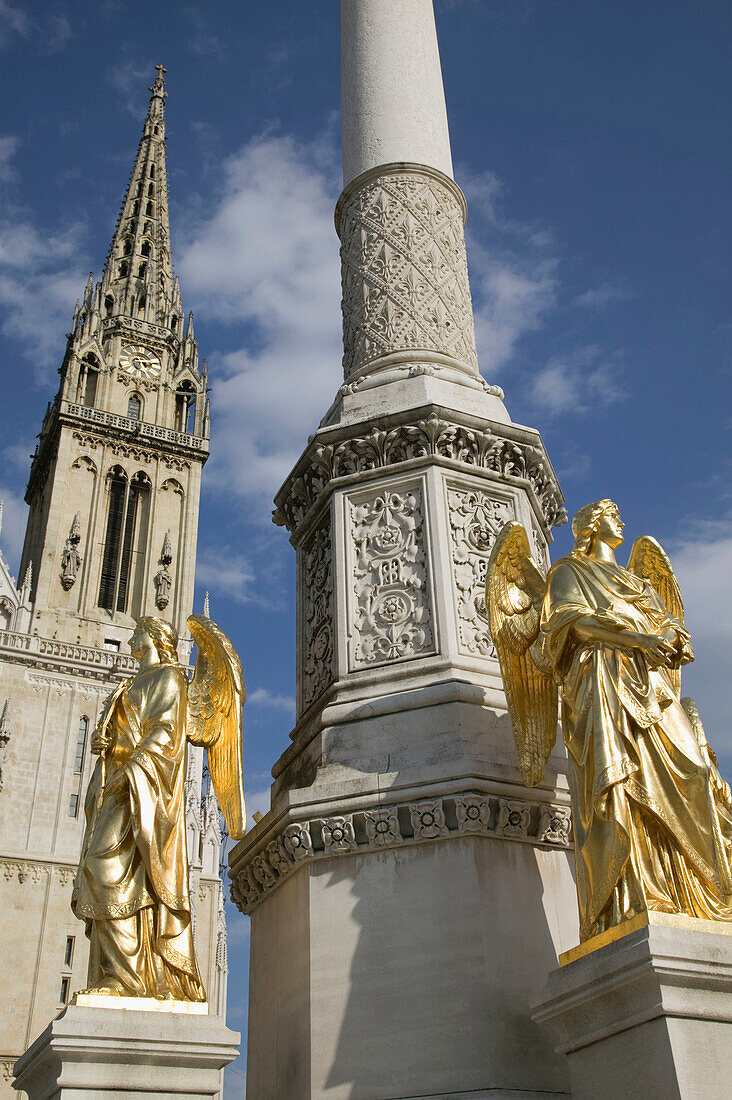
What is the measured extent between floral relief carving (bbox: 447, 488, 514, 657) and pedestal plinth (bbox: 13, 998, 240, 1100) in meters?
2.88

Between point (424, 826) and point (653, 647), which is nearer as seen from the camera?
point (653, 647)

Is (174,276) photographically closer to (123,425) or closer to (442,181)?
(123,425)

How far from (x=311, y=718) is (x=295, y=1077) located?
2428mm

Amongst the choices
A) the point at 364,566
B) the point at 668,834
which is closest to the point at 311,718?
the point at 364,566

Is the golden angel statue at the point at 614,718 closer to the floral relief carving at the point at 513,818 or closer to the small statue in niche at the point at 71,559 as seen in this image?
the floral relief carving at the point at 513,818

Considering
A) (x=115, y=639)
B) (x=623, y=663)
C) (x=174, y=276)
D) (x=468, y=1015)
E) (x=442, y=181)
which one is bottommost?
(x=468, y=1015)

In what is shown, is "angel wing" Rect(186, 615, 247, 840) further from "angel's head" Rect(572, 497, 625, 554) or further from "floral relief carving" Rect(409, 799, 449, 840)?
"angel's head" Rect(572, 497, 625, 554)

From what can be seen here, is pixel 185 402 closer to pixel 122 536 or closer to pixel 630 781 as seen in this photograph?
pixel 122 536

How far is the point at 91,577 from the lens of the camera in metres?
52.9

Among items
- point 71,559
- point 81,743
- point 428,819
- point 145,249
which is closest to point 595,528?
point 428,819

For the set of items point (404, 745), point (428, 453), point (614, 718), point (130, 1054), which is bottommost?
point (130, 1054)

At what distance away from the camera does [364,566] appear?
25.7 feet

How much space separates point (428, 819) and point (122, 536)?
51.0 meters

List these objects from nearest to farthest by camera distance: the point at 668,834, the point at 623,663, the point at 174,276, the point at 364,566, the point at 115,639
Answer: the point at 668,834, the point at 623,663, the point at 364,566, the point at 115,639, the point at 174,276
